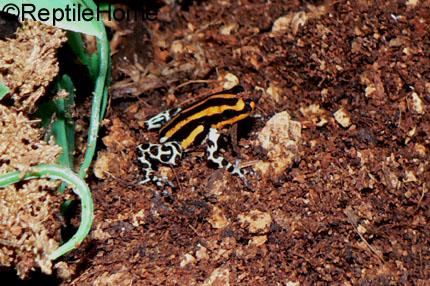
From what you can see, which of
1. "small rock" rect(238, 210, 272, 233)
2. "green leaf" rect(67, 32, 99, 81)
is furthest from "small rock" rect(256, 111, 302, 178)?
"green leaf" rect(67, 32, 99, 81)

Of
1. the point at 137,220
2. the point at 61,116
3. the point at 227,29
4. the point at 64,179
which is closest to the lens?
the point at 64,179

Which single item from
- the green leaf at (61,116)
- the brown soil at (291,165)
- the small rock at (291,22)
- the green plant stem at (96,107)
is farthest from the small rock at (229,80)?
the green leaf at (61,116)

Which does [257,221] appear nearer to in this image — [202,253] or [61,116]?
[202,253]

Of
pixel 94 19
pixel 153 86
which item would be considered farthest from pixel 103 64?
pixel 153 86

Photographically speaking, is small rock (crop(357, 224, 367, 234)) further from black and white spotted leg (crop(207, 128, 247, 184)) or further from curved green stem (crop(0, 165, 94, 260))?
curved green stem (crop(0, 165, 94, 260))

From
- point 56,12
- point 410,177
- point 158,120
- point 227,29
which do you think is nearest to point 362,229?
point 410,177

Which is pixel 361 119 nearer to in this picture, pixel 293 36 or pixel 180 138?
pixel 293 36

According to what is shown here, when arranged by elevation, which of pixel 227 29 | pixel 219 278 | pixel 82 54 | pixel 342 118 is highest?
pixel 82 54

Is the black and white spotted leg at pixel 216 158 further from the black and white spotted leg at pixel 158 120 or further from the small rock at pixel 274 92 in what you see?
the small rock at pixel 274 92
